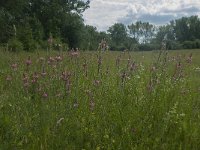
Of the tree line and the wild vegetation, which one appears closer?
the wild vegetation

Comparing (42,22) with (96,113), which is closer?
(96,113)

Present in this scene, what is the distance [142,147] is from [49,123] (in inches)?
44.0

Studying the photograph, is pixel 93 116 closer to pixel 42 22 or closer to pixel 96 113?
pixel 96 113

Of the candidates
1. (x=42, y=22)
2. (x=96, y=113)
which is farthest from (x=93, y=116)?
(x=42, y=22)

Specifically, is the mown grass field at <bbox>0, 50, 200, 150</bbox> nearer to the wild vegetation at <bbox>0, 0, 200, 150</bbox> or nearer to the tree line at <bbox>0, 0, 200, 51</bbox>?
the wild vegetation at <bbox>0, 0, 200, 150</bbox>

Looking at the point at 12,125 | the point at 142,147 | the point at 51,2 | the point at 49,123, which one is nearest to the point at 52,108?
the point at 49,123

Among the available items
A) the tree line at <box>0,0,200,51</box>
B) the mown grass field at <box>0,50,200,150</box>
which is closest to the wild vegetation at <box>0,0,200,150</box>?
the mown grass field at <box>0,50,200,150</box>

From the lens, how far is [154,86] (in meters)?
5.16

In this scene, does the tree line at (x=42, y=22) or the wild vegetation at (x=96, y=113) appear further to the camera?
the tree line at (x=42, y=22)

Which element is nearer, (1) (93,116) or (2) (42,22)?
(1) (93,116)

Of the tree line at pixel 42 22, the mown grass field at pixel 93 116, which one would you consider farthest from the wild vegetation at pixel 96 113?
the tree line at pixel 42 22

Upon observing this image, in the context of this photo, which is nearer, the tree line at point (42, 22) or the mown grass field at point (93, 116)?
the mown grass field at point (93, 116)

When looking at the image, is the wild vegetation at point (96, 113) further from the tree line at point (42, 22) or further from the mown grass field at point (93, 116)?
the tree line at point (42, 22)

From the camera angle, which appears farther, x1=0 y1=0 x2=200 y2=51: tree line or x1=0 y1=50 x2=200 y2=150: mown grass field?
x1=0 y1=0 x2=200 y2=51: tree line
